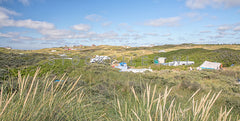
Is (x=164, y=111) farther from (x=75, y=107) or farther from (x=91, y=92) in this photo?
(x=91, y=92)

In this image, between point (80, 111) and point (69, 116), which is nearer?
point (69, 116)

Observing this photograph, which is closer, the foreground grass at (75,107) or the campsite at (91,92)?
the foreground grass at (75,107)

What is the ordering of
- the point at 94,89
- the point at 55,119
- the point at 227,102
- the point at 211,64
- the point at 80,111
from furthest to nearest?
1. the point at 211,64
2. the point at 227,102
3. the point at 94,89
4. the point at 80,111
5. the point at 55,119

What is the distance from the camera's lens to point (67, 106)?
63.7 inches

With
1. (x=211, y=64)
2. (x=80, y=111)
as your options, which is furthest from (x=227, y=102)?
(x=211, y=64)

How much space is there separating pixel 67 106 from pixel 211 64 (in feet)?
135

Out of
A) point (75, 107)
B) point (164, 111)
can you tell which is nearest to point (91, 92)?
point (75, 107)

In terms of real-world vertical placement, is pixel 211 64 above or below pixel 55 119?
below

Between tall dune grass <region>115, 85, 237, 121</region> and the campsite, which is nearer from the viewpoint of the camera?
tall dune grass <region>115, 85, 237, 121</region>

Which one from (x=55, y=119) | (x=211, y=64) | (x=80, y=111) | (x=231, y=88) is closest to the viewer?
(x=55, y=119)

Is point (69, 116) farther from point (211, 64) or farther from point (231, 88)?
point (211, 64)

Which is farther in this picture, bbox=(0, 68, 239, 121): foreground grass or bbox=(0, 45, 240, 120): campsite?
bbox=(0, 45, 240, 120): campsite

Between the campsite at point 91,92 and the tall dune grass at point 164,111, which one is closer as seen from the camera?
the tall dune grass at point 164,111

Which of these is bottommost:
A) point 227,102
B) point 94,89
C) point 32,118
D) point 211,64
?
point 211,64
